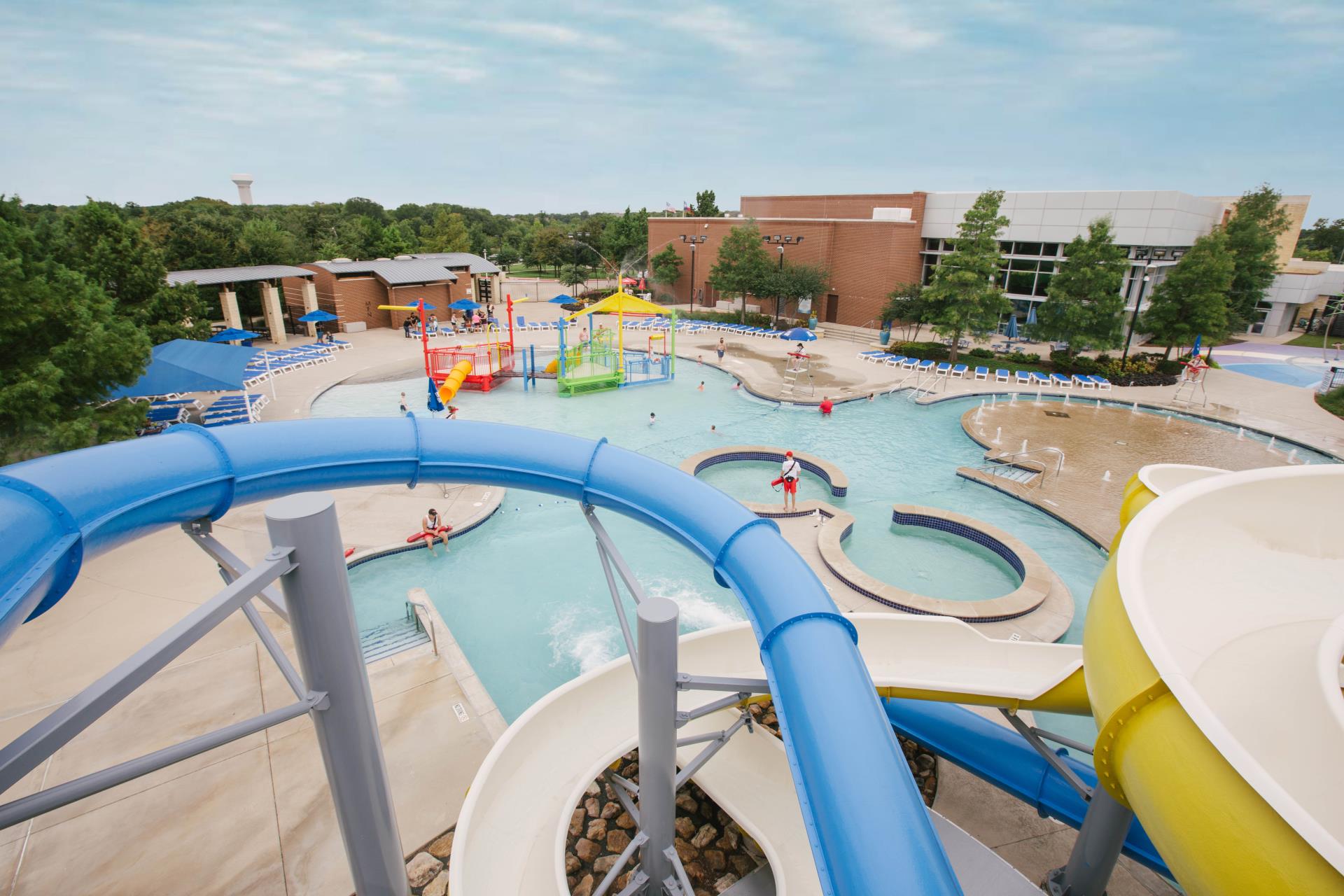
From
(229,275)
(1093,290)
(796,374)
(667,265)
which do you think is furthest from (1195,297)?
(229,275)

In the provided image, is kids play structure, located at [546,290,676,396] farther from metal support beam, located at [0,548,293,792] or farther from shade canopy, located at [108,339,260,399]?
metal support beam, located at [0,548,293,792]

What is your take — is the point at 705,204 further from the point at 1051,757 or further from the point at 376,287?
the point at 1051,757

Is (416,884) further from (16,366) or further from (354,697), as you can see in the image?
(16,366)

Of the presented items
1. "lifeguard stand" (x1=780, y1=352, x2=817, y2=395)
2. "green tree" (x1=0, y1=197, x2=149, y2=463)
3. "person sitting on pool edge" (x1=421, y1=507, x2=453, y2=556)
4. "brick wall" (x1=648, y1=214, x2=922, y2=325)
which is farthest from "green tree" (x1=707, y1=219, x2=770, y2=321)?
"green tree" (x1=0, y1=197, x2=149, y2=463)

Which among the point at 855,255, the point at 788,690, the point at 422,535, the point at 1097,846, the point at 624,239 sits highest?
the point at 624,239

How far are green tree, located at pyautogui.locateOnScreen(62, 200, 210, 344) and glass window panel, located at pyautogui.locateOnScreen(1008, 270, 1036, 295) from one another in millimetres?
39288

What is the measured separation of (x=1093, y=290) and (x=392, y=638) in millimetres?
30261

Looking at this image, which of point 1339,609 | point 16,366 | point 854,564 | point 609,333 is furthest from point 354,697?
point 609,333

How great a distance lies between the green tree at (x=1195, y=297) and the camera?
2736 centimetres

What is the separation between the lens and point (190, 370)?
17.8 m

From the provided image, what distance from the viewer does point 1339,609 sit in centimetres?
402

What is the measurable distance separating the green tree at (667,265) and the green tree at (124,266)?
104ft

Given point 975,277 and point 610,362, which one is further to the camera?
point 975,277

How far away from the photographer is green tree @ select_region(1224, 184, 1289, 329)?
1321 inches
